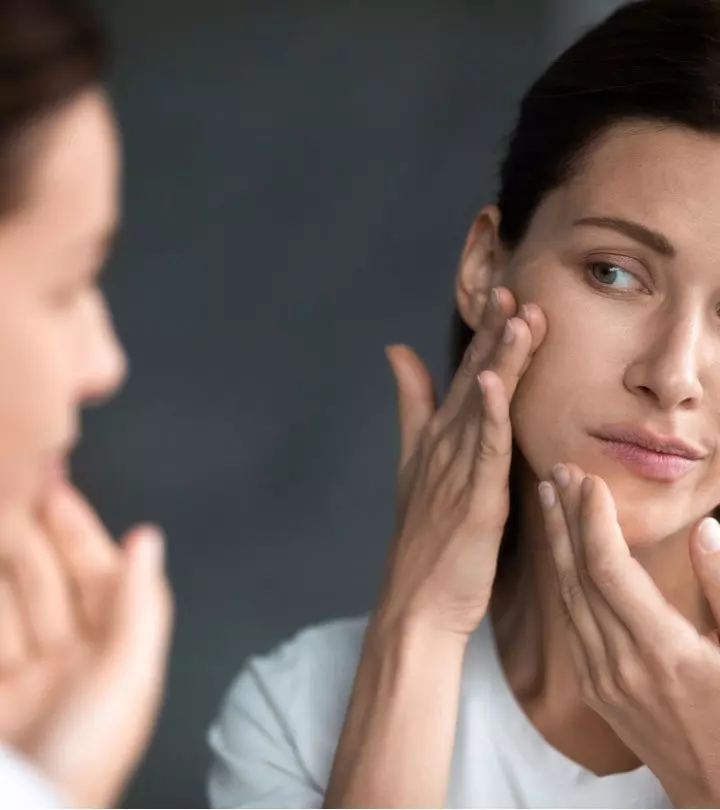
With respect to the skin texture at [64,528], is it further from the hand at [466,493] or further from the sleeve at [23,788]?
the hand at [466,493]

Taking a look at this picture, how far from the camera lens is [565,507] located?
1.78ft

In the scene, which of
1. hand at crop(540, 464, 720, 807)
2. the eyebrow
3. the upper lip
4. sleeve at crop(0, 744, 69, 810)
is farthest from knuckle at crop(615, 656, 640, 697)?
sleeve at crop(0, 744, 69, 810)

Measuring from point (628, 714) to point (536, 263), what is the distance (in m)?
0.25

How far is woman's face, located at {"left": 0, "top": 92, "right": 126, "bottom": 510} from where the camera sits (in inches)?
11.5

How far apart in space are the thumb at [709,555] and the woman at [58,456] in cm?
30

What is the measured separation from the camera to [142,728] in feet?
1.08

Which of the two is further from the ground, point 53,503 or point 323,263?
point 323,263

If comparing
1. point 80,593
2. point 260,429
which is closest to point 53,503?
point 80,593

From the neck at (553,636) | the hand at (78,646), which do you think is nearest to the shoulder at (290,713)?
the neck at (553,636)

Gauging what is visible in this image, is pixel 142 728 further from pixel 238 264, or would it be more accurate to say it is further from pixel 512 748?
pixel 238 264

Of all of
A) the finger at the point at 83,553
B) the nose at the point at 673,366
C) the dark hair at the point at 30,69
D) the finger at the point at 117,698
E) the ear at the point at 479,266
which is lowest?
the finger at the point at 117,698

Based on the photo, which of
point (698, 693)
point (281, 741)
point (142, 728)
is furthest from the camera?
point (281, 741)

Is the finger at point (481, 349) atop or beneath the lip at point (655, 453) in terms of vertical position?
atop

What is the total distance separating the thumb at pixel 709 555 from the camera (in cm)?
52
